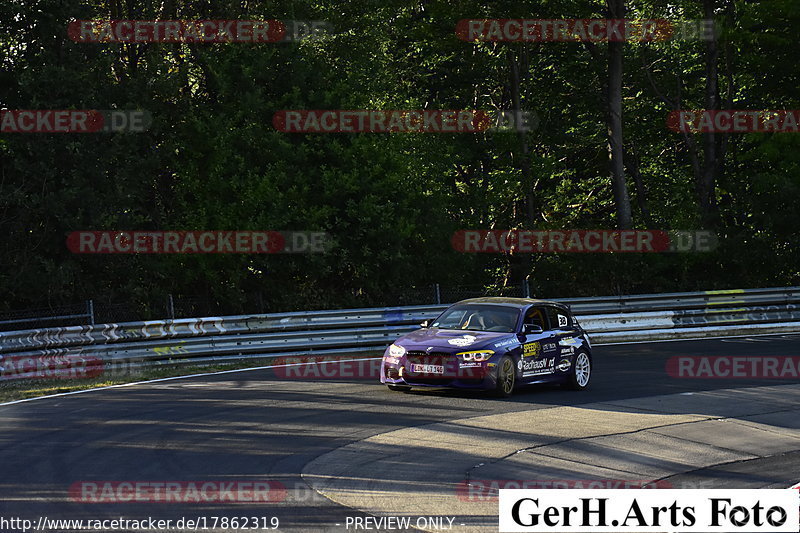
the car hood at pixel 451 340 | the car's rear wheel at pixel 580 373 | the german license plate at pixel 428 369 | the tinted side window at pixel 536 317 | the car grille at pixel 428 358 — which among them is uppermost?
the tinted side window at pixel 536 317

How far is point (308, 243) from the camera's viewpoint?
2478 centimetres

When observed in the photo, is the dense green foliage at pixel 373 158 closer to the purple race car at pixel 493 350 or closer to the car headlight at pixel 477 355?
the purple race car at pixel 493 350

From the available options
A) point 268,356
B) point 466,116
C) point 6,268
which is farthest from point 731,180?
point 6,268

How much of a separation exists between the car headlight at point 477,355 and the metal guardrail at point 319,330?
660 centimetres

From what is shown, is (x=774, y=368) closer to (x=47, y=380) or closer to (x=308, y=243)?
(x=308, y=243)

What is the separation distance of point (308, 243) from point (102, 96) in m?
5.56

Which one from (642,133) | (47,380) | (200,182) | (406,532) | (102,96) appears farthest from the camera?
(642,133)

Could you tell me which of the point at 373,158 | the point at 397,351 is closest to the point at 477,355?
the point at 397,351

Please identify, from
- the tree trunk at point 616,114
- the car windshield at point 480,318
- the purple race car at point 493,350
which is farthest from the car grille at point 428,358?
the tree trunk at point 616,114

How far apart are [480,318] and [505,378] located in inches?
50.8

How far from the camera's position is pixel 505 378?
619 inches

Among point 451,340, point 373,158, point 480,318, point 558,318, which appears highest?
point 373,158

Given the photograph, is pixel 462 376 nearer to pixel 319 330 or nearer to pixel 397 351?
pixel 397 351

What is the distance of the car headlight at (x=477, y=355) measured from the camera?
1548 centimetres
